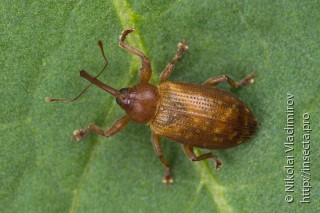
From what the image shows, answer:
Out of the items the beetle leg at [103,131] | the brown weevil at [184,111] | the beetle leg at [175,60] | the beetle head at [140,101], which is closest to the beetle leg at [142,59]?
the brown weevil at [184,111]

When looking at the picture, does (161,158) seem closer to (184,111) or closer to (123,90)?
(184,111)

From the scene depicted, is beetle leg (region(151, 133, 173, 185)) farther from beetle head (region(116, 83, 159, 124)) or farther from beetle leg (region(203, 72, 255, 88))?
beetle leg (region(203, 72, 255, 88))

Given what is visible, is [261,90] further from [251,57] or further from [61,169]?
[61,169]

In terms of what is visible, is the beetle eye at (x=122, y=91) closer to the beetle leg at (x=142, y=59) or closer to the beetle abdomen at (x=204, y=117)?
the beetle leg at (x=142, y=59)

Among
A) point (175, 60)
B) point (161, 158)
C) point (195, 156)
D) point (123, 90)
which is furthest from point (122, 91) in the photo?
point (195, 156)

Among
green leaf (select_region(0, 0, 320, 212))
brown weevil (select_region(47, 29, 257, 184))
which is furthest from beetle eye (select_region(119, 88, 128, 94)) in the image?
green leaf (select_region(0, 0, 320, 212))

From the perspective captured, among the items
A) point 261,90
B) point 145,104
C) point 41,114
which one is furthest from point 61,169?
point 261,90
